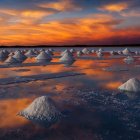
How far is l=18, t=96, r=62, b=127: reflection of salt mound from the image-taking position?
640 centimetres

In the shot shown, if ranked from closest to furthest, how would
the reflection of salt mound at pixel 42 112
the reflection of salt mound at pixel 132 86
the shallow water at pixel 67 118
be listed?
1. the shallow water at pixel 67 118
2. the reflection of salt mound at pixel 42 112
3. the reflection of salt mound at pixel 132 86

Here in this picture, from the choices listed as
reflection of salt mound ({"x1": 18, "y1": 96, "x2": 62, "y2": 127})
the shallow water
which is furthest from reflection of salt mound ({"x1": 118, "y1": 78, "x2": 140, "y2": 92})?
reflection of salt mound ({"x1": 18, "y1": 96, "x2": 62, "y2": 127})

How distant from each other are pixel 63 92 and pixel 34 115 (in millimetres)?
3065

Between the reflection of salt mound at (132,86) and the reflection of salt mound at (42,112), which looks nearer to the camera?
the reflection of salt mound at (42,112)

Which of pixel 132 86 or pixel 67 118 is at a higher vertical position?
pixel 132 86

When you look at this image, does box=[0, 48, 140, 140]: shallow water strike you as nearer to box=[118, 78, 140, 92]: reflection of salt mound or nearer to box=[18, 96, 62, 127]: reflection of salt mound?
box=[18, 96, 62, 127]: reflection of salt mound

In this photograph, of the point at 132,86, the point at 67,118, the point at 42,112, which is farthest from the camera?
the point at 132,86

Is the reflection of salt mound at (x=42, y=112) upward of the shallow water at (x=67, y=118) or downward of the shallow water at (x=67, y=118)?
upward

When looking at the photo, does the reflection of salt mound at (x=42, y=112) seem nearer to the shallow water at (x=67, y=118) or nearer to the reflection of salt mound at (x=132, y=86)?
the shallow water at (x=67, y=118)

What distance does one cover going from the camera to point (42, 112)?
6.55 m

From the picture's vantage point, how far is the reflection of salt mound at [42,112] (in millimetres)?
6402

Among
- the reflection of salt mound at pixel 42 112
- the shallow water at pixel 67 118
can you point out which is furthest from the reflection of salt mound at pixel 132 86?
the reflection of salt mound at pixel 42 112

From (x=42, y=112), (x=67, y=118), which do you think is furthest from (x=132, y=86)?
(x=42, y=112)

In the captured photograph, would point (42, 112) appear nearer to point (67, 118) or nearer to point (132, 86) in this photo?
point (67, 118)
